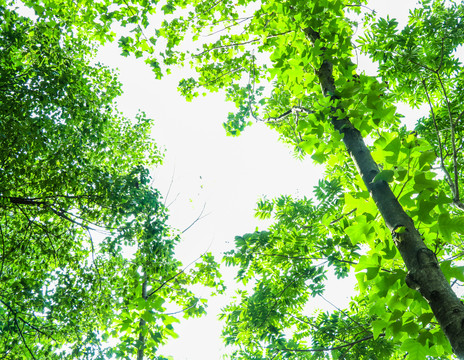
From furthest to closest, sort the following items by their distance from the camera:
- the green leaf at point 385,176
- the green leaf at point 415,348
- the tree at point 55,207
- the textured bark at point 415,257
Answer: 1. the tree at point 55,207
2. the green leaf at point 385,176
3. the green leaf at point 415,348
4. the textured bark at point 415,257

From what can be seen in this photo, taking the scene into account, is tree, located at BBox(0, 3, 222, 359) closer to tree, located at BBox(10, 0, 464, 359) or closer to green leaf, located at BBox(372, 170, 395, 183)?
tree, located at BBox(10, 0, 464, 359)

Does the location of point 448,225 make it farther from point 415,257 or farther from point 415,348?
point 415,348

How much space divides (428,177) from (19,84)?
5.01 meters

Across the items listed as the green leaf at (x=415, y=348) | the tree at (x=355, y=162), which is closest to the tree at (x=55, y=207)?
the tree at (x=355, y=162)

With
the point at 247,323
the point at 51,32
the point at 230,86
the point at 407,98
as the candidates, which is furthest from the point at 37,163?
the point at 407,98

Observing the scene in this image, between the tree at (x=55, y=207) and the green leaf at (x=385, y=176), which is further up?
the tree at (x=55, y=207)

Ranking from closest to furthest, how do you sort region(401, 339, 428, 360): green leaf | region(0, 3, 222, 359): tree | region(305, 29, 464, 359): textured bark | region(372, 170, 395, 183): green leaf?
region(305, 29, 464, 359): textured bark, region(401, 339, 428, 360): green leaf, region(372, 170, 395, 183): green leaf, region(0, 3, 222, 359): tree

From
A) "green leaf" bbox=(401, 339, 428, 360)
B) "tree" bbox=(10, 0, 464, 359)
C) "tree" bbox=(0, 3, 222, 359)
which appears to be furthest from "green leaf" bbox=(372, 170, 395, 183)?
"tree" bbox=(0, 3, 222, 359)

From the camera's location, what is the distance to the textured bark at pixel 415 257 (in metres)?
1.10

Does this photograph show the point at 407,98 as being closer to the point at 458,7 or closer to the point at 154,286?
the point at 458,7

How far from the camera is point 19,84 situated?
405 centimetres

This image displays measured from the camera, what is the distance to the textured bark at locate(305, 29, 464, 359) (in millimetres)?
1100

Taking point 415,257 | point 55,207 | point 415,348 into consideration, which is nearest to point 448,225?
point 415,257

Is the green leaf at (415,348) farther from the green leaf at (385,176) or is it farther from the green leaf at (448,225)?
the green leaf at (385,176)
